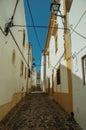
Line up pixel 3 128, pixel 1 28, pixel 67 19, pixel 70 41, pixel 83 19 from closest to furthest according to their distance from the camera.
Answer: pixel 83 19 → pixel 3 128 → pixel 1 28 → pixel 70 41 → pixel 67 19

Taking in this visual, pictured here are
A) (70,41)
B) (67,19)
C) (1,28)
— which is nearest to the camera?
(1,28)

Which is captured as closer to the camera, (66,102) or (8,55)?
(8,55)

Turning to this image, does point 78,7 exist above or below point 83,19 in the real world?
above

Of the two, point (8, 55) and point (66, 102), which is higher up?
point (8, 55)

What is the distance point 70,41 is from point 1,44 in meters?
2.82

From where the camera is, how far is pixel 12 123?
6.29 metres

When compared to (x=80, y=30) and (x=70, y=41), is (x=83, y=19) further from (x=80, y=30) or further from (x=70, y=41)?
(x=70, y=41)

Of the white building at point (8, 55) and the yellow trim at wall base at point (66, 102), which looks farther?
the yellow trim at wall base at point (66, 102)

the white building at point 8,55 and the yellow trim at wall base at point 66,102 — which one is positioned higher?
the white building at point 8,55

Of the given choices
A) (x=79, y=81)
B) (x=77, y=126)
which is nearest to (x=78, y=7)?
(x=79, y=81)

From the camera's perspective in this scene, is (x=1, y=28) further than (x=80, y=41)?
Yes

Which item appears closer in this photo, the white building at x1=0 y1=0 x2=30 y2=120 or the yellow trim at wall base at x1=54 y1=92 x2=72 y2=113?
the white building at x1=0 y1=0 x2=30 y2=120

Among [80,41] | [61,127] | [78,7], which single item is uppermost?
[78,7]

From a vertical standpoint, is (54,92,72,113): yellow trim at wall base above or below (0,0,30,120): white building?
below
